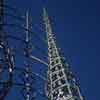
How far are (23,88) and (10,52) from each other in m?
3.68

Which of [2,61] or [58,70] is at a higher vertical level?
[58,70]

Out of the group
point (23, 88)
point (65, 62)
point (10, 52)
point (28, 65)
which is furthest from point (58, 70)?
A: point (10, 52)

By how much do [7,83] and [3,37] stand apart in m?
2.23

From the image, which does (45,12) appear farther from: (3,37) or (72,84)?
(3,37)

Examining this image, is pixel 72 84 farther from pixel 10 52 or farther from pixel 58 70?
pixel 10 52

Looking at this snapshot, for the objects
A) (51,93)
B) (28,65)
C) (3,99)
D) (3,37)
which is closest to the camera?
(3,99)

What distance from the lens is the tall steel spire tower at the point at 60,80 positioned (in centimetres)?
3950

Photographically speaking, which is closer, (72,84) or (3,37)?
(3,37)

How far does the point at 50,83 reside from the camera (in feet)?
133

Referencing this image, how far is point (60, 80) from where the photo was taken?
4112 centimetres

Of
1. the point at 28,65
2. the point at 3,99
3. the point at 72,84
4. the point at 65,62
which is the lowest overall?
the point at 3,99

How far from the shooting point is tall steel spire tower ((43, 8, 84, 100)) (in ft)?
130

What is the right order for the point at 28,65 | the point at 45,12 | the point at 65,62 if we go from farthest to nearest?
the point at 45,12 → the point at 65,62 → the point at 28,65

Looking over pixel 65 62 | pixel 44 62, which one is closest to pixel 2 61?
pixel 44 62
